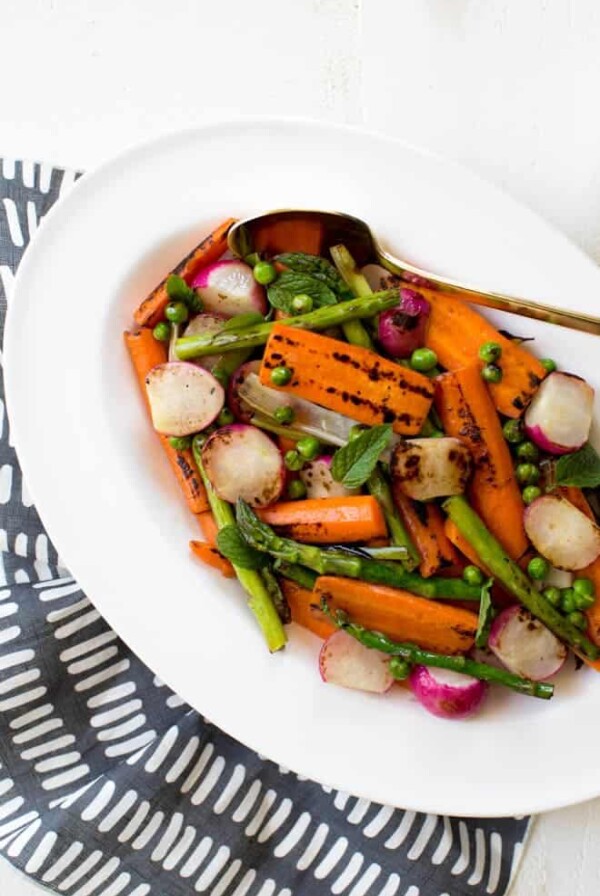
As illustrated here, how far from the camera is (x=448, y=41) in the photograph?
3.06 m

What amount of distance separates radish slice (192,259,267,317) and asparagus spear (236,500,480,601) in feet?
1.92

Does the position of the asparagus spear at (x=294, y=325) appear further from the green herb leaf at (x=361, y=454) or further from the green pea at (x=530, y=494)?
the green pea at (x=530, y=494)

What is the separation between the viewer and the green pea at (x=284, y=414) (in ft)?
8.61

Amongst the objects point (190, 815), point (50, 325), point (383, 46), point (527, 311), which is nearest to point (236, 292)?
point (50, 325)

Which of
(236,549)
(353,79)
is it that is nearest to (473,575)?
(236,549)

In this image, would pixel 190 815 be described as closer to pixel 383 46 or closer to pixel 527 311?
pixel 527 311

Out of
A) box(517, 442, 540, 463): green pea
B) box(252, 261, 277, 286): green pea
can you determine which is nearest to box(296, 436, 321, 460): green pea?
box(252, 261, 277, 286): green pea

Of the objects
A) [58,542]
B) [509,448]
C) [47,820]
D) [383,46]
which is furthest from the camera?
[383,46]

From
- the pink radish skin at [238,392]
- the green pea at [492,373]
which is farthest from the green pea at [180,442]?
the green pea at [492,373]

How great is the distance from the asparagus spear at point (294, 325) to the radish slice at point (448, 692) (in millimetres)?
1011

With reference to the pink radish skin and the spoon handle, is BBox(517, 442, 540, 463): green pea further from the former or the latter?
the pink radish skin

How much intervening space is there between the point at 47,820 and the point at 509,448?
71.1 inches

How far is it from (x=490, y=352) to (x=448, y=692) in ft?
3.09

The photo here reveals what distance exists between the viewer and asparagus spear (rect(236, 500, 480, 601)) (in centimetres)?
258
